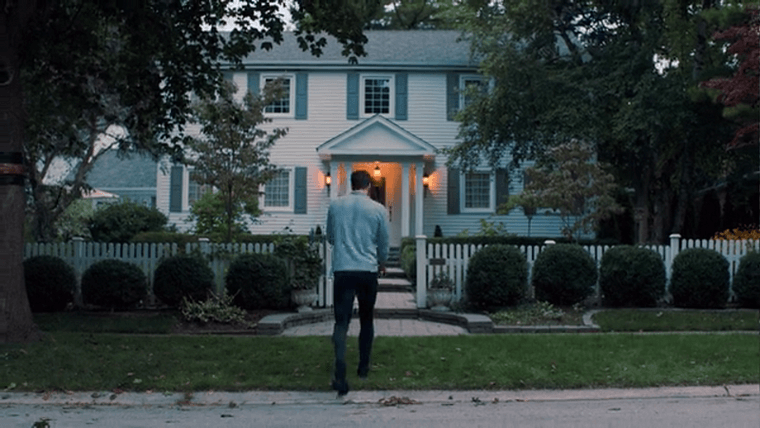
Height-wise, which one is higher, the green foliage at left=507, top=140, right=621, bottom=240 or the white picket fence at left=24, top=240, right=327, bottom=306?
the green foliage at left=507, top=140, right=621, bottom=240

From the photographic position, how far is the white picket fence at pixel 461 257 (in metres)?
13.4

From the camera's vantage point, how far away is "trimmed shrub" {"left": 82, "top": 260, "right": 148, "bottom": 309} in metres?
12.4

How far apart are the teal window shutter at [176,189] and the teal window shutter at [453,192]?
8.02m

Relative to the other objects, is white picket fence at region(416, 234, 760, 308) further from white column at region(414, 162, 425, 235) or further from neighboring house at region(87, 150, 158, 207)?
neighboring house at region(87, 150, 158, 207)

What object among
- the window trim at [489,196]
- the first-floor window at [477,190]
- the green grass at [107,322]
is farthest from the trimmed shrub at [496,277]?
the first-floor window at [477,190]

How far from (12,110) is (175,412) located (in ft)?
16.5

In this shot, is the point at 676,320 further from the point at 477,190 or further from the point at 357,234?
the point at 477,190

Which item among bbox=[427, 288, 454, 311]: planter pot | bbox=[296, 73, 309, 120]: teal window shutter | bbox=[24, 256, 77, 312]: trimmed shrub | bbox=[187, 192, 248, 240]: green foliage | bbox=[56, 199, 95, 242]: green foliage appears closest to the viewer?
bbox=[24, 256, 77, 312]: trimmed shrub

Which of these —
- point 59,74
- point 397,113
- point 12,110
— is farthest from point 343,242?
point 397,113

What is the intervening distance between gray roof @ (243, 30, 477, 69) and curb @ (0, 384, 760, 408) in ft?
54.1

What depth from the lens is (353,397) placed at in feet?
24.3

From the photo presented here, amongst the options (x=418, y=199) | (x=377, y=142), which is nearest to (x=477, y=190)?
(x=418, y=199)

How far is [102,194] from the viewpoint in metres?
29.8

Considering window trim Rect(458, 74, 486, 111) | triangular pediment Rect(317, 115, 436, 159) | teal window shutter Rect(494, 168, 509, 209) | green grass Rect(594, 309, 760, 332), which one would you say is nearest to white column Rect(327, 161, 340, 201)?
triangular pediment Rect(317, 115, 436, 159)
